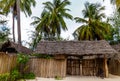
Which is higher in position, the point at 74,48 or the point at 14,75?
the point at 74,48

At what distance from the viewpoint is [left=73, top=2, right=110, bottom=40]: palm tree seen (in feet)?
117

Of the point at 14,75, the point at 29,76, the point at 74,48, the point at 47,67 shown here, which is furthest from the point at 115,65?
the point at 14,75

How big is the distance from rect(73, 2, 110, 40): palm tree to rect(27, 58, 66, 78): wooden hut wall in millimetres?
14777

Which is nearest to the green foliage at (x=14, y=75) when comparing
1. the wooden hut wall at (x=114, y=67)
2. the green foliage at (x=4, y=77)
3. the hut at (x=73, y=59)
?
the green foliage at (x=4, y=77)

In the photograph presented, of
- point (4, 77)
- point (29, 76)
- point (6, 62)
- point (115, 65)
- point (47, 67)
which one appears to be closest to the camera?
point (4, 77)

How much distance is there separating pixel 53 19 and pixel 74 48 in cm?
1444

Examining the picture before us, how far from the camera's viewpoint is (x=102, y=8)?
123 feet

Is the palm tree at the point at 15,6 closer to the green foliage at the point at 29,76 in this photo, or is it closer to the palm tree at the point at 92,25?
the palm tree at the point at 92,25

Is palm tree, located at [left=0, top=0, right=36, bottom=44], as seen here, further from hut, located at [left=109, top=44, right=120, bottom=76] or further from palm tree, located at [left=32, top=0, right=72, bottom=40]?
hut, located at [left=109, top=44, right=120, bottom=76]

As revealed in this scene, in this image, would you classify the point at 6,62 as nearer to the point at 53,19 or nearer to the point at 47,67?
the point at 47,67

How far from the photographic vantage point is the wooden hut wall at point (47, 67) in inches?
819

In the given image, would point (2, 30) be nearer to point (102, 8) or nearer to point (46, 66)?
point (102, 8)

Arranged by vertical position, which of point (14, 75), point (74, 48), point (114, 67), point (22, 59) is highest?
point (74, 48)

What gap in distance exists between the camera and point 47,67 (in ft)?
68.5
